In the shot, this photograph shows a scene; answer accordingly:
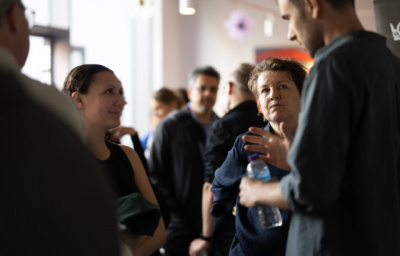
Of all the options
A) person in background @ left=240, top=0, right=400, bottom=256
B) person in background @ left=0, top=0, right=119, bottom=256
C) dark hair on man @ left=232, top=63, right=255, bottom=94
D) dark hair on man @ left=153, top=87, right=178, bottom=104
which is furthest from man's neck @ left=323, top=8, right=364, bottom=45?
dark hair on man @ left=153, top=87, right=178, bottom=104

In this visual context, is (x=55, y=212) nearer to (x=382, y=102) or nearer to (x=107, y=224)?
(x=107, y=224)

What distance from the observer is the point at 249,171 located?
5.39 ft

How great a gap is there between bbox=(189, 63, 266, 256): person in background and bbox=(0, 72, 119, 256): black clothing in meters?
1.75

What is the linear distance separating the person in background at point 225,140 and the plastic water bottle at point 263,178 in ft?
3.18

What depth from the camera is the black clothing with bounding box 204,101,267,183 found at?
2734 mm

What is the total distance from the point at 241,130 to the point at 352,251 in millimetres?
1454

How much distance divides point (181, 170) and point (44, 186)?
300 cm

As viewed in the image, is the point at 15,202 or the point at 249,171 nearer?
the point at 15,202

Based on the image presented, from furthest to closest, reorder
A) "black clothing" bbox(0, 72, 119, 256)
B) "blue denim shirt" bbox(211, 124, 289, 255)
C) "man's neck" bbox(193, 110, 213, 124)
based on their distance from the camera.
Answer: "man's neck" bbox(193, 110, 213, 124) → "blue denim shirt" bbox(211, 124, 289, 255) → "black clothing" bbox(0, 72, 119, 256)

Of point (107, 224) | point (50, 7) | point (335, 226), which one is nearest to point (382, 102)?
point (335, 226)

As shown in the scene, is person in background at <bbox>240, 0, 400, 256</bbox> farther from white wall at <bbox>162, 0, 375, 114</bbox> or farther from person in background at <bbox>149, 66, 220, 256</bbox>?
white wall at <bbox>162, 0, 375, 114</bbox>

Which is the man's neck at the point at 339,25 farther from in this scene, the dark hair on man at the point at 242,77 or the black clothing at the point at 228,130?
the dark hair on man at the point at 242,77

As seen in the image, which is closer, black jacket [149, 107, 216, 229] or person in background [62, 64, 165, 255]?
person in background [62, 64, 165, 255]

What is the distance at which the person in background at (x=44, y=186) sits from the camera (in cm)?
84
